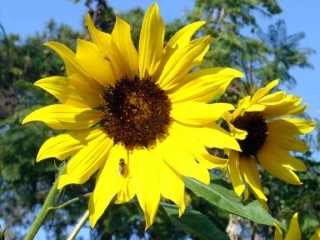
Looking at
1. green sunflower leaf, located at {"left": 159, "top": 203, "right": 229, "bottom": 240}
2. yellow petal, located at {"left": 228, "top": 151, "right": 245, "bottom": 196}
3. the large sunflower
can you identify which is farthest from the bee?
yellow petal, located at {"left": 228, "top": 151, "right": 245, "bottom": 196}

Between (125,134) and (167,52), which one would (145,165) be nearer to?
(125,134)

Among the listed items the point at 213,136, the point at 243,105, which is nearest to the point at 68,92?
the point at 213,136

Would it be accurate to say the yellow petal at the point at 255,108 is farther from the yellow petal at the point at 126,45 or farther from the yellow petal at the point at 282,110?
the yellow petal at the point at 126,45

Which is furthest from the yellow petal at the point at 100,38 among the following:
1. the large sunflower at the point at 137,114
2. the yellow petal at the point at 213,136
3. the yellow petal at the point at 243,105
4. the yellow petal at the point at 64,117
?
the yellow petal at the point at 243,105

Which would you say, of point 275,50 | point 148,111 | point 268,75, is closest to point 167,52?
point 148,111

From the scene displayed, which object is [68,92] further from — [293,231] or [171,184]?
[293,231]
